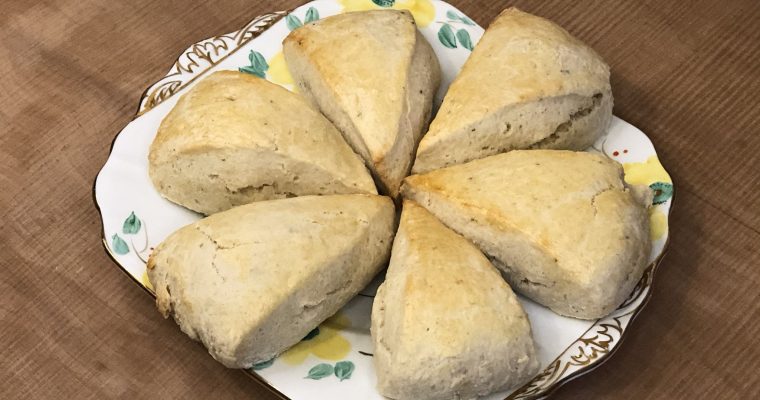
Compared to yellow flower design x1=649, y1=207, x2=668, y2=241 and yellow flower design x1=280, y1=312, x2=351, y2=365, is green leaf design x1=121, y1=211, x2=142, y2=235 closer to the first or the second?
yellow flower design x1=280, y1=312, x2=351, y2=365

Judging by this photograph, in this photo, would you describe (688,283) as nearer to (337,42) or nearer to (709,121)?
(709,121)

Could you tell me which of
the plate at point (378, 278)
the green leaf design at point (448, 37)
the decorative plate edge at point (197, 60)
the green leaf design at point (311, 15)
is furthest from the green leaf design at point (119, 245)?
the green leaf design at point (448, 37)

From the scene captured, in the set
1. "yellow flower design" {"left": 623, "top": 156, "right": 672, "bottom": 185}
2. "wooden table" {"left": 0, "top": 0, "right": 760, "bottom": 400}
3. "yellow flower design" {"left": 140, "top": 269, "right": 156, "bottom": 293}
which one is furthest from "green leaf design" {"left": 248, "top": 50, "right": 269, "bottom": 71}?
"yellow flower design" {"left": 623, "top": 156, "right": 672, "bottom": 185}

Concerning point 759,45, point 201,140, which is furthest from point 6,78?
point 759,45

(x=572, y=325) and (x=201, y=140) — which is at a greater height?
(x=201, y=140)

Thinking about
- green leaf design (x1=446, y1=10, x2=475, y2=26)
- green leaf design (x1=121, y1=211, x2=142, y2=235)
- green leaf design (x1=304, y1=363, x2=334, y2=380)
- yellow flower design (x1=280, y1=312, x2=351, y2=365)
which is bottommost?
green leaf design (x1=304, y1=363, x2=334, y2=380)

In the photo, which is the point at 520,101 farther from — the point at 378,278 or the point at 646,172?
the point at 378,278

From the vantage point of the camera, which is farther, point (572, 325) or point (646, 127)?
point (646, 127)
